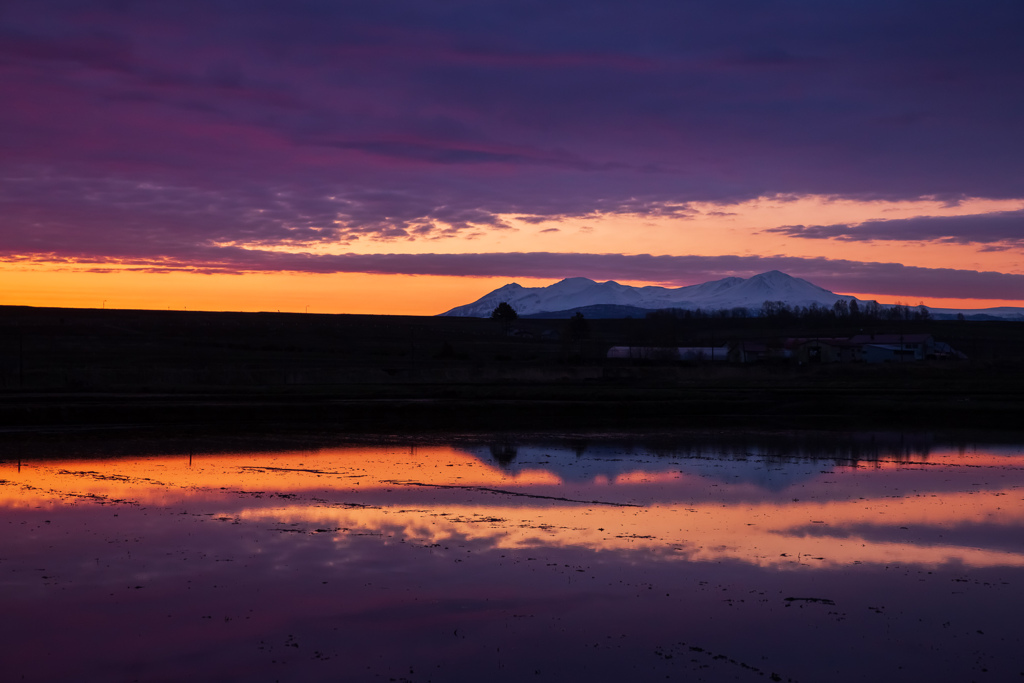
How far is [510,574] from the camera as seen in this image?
401 inches

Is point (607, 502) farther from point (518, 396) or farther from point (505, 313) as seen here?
point (505, 313)

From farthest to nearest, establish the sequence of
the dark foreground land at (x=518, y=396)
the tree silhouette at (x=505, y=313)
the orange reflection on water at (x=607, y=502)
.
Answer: the tree silhouette at (x=505, y=313) < the dark foreground land at (x=518, y=396) < the orange reflection on water at (x=607, y=502)

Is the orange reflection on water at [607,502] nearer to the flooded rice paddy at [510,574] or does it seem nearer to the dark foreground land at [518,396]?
the flooded rice paddy at [510,574]

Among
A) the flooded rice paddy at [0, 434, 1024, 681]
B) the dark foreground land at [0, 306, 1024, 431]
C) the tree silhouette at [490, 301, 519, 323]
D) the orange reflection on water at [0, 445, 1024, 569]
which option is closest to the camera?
the flooded rice paddy at [0, 434, 1024, 681]

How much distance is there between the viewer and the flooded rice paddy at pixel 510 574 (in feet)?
25.0

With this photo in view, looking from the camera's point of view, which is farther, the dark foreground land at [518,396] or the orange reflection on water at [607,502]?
the dark foreground land at [518,396]

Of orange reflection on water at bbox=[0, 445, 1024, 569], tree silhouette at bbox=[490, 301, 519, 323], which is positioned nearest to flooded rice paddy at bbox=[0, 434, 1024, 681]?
orange reflection on water at bbox=[0, 445, 1024, 569]

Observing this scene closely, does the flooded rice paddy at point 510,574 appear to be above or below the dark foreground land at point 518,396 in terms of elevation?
below

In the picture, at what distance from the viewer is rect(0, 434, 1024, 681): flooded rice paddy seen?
7.62 m

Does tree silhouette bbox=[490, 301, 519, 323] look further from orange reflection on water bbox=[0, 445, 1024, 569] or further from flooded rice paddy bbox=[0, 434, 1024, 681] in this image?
flooded rice paddy bbox=[0, 434, 1024, 681]

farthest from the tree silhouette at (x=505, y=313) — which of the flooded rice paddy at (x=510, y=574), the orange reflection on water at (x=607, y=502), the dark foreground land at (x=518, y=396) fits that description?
the flooded rice paddy at (x=510, y=574)

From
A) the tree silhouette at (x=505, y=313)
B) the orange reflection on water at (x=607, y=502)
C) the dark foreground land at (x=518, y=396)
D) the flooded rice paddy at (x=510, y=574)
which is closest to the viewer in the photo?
the flooded rice paddy at (x=510, y=574)

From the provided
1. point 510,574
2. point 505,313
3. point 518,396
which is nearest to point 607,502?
point 510,574

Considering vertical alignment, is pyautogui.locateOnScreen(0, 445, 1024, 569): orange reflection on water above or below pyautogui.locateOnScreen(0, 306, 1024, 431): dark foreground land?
below
